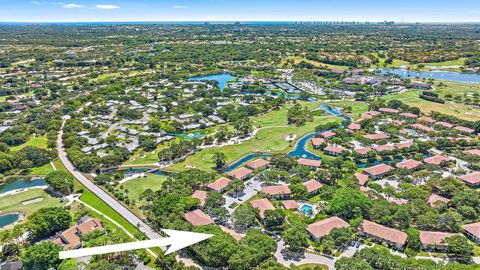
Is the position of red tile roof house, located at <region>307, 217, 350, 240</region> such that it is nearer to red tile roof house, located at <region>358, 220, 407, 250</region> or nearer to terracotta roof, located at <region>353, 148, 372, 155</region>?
red tile roof house, located at <region>358, 220, 407, 250</region>

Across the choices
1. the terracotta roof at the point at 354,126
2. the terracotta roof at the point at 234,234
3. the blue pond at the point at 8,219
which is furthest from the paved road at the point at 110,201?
the terracotta roof at the point at 354,126

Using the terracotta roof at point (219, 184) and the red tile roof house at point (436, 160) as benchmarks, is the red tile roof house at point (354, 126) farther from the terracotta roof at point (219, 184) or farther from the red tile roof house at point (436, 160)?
the terracotta roof at point (219, 184)

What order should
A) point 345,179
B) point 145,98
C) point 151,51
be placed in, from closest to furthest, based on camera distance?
1. point 345,179
2. point 145,98
3. point 151,51

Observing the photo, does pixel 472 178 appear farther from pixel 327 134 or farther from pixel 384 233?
pixel 327 134

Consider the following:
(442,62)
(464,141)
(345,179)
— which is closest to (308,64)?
Result: (442,62)

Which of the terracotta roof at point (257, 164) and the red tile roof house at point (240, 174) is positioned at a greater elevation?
the terracotta roof at point (257, 164)

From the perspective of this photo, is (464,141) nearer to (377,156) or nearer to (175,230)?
(377,156)

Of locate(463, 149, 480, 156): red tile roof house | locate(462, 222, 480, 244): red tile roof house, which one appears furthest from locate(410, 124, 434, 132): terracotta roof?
locate(462, 222, 480, 244): red tile roof house
